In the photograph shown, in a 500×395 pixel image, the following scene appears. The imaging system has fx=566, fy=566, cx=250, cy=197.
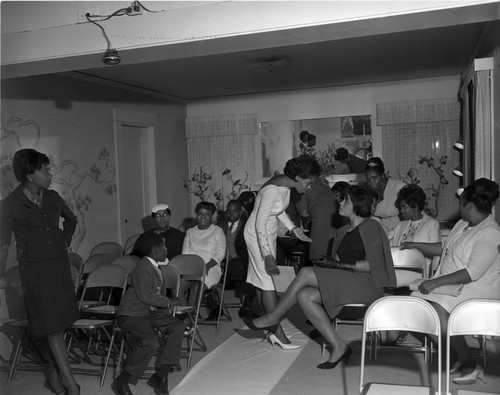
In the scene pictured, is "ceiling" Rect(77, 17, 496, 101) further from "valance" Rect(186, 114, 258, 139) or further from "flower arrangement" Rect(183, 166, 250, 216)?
"flower arrangement" Rect(183, 166, 250, 216)

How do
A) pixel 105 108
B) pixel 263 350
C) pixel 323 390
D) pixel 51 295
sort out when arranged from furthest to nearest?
pixel 105 108 < pixel 263 350 < pixel 323 390 < pixel 51 295

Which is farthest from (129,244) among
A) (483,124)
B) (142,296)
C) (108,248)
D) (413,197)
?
(483,124)

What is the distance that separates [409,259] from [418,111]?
3.31 m

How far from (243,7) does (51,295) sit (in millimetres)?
1953

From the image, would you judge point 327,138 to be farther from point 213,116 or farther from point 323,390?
point 323,390

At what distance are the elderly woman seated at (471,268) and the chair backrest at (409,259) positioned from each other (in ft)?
2.06

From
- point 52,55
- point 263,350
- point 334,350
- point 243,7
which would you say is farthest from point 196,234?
point 243,7

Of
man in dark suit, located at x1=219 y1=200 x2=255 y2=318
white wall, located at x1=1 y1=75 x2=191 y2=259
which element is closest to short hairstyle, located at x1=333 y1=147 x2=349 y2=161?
man in dark suit, located at x1=219 y1=200 x2=255 y2=318

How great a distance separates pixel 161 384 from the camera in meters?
3.52

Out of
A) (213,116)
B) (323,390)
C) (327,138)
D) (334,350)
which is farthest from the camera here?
(213,116)

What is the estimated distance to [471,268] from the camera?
330cm

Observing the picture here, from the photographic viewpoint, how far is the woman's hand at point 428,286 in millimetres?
3395

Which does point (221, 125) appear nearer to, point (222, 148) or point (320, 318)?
point (222, 148)

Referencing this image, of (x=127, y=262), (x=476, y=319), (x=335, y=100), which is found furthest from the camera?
(x=335, y=100)
